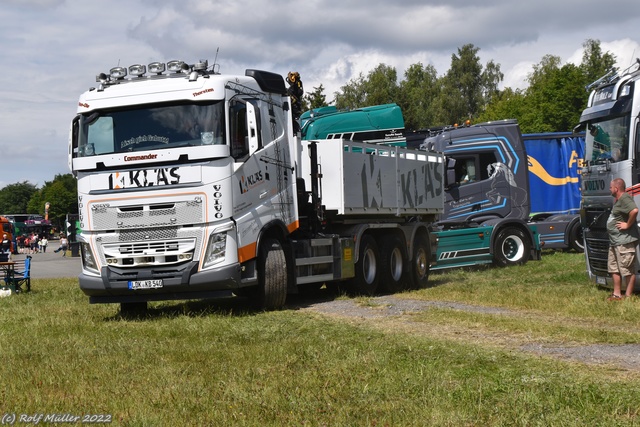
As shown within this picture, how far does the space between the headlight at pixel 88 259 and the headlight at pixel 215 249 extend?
1.63 metres

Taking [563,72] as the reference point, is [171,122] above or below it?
below

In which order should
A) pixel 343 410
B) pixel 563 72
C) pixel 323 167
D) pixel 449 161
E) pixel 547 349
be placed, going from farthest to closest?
pixel 563 72
pixel 449 161
pixel 323 167
pixel 547 349
pixel 343 410

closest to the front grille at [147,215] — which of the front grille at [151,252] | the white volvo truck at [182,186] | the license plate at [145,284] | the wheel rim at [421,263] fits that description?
the white volvo truck at [182,186]

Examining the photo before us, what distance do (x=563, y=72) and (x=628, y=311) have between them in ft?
172

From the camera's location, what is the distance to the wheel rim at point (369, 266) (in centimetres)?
1658

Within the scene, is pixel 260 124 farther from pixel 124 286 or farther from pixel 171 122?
pixel 124 286

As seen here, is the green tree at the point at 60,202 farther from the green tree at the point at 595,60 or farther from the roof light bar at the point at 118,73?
the roof light bar at the point at 118,73

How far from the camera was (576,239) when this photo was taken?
24781mm

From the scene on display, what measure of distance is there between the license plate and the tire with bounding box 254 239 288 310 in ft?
5.10

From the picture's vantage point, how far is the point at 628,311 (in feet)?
39.9

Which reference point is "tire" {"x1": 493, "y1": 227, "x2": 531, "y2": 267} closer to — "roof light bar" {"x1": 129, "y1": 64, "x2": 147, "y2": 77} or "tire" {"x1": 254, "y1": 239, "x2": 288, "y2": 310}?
"tire" {"x1": 254, "y1": 239, "x2": 288, "y2": 310}

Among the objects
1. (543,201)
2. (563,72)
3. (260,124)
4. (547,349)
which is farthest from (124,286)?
(563,72)

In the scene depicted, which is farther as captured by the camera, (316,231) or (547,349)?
(316,231)

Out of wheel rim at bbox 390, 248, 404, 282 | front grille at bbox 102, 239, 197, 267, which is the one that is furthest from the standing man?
front grille at bbox 102, 239, 197, 267
